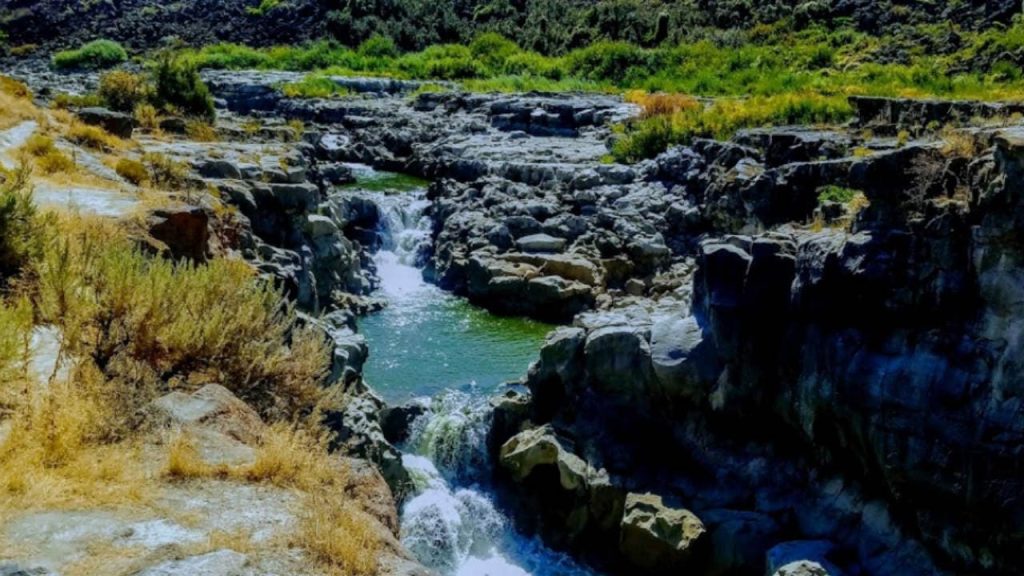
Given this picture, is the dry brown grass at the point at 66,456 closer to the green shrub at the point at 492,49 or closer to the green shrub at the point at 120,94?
the green shrub at the point at 120,94

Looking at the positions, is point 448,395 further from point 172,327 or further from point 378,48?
point 378,48

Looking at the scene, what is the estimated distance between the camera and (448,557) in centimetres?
1315

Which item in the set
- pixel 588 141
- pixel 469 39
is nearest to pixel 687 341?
pixel 588 141

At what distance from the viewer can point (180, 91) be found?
25.7 meters

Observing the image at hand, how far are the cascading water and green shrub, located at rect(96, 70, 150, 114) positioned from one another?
8012 millimetres

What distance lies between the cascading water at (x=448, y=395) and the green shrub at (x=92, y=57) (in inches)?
1552

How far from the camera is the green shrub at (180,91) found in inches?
989

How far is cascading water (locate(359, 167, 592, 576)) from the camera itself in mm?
13172

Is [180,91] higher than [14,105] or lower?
lower

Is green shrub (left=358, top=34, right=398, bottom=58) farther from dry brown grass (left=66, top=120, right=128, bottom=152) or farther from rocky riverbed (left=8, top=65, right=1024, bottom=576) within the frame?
dry brown grass (left=66, top=120, right=128, bottom=152)

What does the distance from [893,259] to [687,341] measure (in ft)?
10.7

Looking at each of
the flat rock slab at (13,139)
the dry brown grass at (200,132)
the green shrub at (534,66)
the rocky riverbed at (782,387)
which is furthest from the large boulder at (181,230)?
the green shrub at (534,66)

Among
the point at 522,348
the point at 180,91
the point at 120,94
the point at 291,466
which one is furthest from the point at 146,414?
the point at 180,91

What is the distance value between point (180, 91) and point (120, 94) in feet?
6.06
